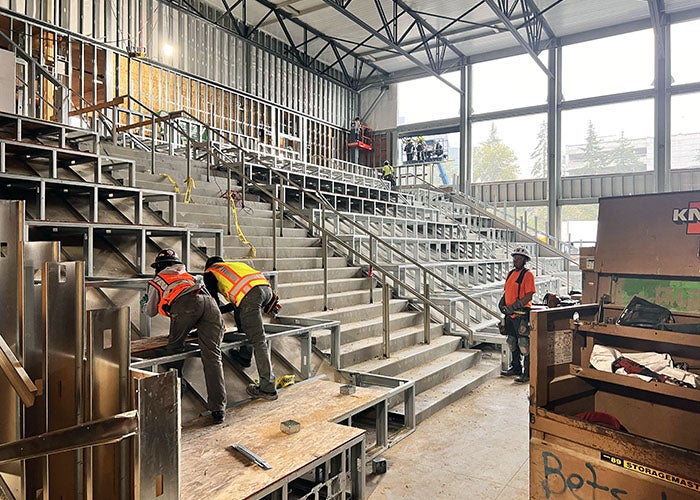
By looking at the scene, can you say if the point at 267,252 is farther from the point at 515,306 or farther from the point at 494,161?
the point at 494,161

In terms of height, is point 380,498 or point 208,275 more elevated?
point 208,275

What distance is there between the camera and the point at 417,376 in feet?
17.7

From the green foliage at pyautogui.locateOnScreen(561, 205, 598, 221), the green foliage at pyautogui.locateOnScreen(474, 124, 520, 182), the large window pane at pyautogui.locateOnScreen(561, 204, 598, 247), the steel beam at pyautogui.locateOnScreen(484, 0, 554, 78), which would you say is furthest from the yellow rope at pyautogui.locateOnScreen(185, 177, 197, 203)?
the green foliage at pyautogui.locateOnScreen(561, 205, 598, 221)

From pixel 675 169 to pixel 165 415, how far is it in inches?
680

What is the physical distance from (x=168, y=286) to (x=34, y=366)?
2046 millimetres

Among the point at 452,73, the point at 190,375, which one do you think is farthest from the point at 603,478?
the point at 452,73

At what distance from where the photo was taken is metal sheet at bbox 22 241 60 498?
1539 millimetres

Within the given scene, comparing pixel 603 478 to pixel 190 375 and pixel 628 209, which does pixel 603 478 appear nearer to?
pixel 628 209

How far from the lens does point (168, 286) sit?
358 cm

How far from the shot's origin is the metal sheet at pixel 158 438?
4.79 feet

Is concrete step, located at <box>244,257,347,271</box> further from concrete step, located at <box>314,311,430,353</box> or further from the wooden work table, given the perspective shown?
the wooden work table

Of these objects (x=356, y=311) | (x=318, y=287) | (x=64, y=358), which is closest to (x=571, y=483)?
(x=64, y=358)

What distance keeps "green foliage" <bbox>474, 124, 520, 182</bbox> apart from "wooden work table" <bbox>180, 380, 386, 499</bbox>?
15570 mm

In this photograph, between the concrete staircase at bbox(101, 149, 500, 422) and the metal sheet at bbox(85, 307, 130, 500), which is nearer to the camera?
the metal sheet at bbox(85, 307, 130, 500)
